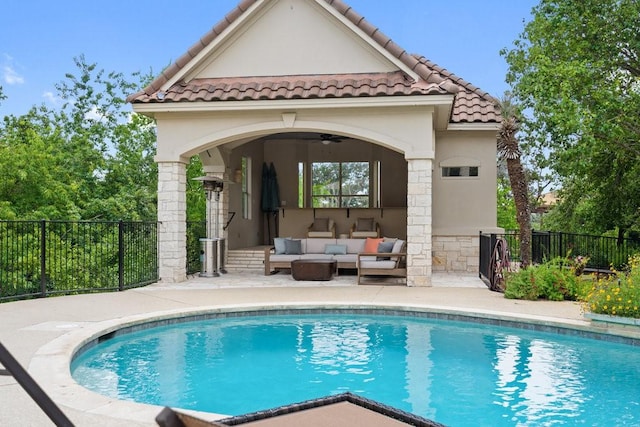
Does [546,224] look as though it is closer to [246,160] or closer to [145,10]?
[246,160]

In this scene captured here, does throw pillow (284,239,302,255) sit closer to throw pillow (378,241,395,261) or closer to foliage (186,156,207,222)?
throw pillow (378,241,395,261)

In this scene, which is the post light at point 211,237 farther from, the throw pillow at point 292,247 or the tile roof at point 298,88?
the tile roof at point 298,88

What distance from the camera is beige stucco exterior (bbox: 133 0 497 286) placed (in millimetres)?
12133

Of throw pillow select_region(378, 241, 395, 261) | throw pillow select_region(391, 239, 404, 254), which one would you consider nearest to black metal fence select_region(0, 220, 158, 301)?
throw pillow select_region(378, 241, 395, 261)

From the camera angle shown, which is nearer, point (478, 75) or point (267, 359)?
point (267, 359)

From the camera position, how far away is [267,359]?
286 inches

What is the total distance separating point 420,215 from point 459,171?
14.2 ft

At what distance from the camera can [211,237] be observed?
14453 mm

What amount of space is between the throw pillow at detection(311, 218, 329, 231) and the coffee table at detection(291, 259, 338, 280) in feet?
17.5

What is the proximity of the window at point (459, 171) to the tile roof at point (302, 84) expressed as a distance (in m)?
3.84

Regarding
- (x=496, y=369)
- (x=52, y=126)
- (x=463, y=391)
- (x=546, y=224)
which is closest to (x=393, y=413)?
(x=463, y=391)

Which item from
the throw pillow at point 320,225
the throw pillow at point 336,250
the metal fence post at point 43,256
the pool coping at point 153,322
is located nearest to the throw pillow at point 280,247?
the throw pillow at point 336,250

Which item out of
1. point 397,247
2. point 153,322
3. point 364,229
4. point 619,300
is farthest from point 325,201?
point 619,300

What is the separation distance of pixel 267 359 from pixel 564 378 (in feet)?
11.4
